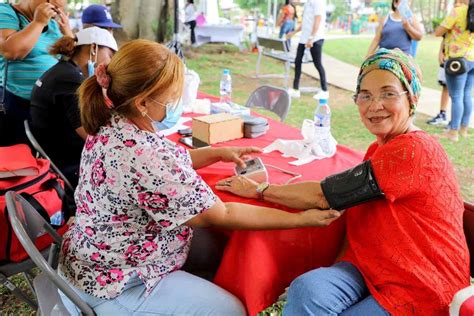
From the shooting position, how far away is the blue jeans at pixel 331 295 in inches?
54.7

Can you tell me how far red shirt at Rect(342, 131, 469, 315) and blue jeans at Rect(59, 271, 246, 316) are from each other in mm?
487

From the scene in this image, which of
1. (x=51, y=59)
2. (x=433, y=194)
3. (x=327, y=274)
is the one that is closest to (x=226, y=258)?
(x=327, y=274)

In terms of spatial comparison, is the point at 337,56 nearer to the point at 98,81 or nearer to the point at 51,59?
the point at 51,59

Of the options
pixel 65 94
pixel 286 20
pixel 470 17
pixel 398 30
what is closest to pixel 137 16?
pixel 286 20

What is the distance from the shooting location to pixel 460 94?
4781mm

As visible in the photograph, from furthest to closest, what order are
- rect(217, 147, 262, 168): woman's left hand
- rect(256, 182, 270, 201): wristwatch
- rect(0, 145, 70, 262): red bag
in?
1. rect(217, 147, 262, 168): woman's left hand
2. rect(0, 145, 70, 262): red bag
3. rect(256, 182, 270, 201): wristwatch

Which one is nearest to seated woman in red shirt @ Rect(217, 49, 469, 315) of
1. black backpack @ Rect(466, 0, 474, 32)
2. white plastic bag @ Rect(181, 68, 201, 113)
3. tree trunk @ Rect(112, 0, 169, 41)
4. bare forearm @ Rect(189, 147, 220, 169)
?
bare forearm @ Rect(189, 147, 220, 169)

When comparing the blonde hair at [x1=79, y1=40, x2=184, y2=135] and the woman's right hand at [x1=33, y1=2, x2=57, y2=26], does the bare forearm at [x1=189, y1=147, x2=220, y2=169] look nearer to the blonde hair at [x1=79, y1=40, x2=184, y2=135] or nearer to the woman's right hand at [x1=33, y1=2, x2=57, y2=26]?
the blonde hair at [x1=79, y1=40, x2=184, y2=135]

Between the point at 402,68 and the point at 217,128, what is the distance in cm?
100

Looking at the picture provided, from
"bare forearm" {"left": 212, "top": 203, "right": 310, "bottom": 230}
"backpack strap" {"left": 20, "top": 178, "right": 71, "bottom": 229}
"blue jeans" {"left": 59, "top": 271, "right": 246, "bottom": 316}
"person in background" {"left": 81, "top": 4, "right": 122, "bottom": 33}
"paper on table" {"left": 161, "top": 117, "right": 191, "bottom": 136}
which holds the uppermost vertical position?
"person in background" {"left": 81, "top": 4, "right": 122, "bottom": 33}

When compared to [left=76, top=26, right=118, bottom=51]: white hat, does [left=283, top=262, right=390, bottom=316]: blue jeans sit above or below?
below

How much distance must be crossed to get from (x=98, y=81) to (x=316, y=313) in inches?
38.9

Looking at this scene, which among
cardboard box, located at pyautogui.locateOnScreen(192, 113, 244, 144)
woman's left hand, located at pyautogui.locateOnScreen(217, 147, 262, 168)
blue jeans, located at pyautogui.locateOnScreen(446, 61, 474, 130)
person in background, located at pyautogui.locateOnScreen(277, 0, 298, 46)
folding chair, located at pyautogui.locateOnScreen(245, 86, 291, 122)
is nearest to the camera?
woman's left hand, located at pyautogui.locateOnScreen(217, 147, 262, 168)

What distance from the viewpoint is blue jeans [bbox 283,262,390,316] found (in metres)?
→ 1.39
